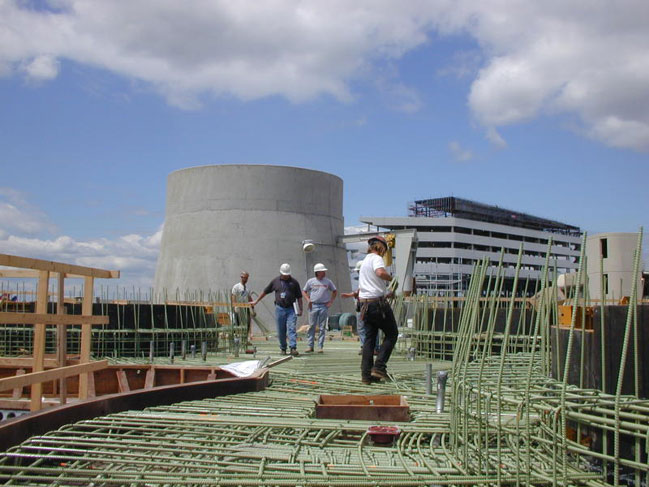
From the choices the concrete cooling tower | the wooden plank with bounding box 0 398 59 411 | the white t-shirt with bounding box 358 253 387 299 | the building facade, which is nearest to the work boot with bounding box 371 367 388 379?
the white t-shirt with bounding box 358 253 387 299

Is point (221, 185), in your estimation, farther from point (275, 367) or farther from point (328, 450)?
point (328, 450)

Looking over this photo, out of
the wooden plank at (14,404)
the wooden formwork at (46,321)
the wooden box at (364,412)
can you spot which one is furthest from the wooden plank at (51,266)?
the wooden box at (364,412)

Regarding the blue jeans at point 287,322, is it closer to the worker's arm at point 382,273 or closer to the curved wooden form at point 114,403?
the curved wooden form at point 114,403

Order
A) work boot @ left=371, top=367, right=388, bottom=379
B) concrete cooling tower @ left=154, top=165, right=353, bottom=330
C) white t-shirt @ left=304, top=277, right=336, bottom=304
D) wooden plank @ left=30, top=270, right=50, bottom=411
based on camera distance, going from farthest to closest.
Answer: concrete cooling tower @ left=154, top=165, right=353, bottom=330, white t-shirt @ left=304, top=277, right=336, bottom=304, work boot @ left=371, top=367, right=388, bottom=379, wooden plank @ left=30, top=270, right=50, bottom=411

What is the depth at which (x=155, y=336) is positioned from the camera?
10.6m

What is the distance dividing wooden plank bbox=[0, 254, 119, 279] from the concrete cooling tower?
1837cm

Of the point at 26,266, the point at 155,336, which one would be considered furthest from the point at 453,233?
the point at 26,266

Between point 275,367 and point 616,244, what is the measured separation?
2038 cm

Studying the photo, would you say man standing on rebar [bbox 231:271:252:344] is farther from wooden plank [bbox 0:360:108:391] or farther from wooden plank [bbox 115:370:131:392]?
wooden plank [bbox 0:360:108:391]

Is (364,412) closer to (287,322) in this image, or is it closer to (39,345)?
(39,345)

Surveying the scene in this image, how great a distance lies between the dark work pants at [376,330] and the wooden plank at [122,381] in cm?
358

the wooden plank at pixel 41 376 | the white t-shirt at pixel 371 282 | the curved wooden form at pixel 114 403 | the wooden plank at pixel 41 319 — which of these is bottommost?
the curved wooden form at pixel 114 403

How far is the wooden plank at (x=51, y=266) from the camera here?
15.8 feet

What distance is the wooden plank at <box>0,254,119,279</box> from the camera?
4821mm
